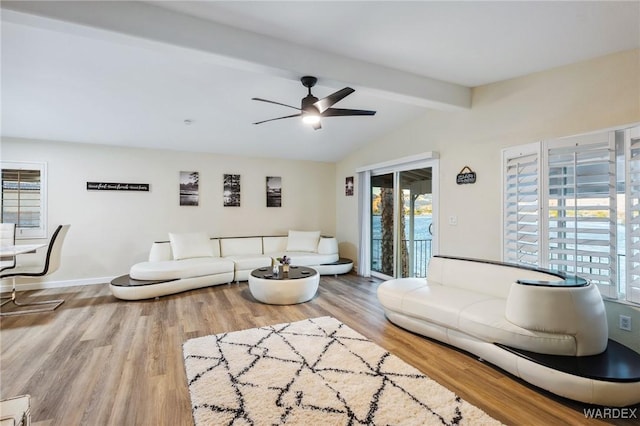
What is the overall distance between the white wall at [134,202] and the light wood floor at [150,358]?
2.98 ft

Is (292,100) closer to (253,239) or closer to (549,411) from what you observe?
(253,239)

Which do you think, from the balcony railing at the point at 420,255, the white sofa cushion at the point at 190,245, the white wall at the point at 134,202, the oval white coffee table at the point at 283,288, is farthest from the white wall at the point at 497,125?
the white sofa cushion at the point at 190,245

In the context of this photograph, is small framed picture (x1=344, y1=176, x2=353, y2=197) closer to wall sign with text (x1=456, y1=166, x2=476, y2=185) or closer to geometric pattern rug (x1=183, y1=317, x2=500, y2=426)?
wall sign with text (x1=456, y1=166, x2=476, y2=185)

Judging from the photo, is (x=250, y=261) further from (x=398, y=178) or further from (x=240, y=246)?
→ (x=398, y=178)

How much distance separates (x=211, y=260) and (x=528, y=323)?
4475mm

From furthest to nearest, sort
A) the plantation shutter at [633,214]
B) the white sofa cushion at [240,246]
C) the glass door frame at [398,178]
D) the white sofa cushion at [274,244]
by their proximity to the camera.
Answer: the white sofa cushion at [274,244]
the white sofa cushion at [240,246]
the glass door frame at [398,178]
the plantation shutter at [633,214]

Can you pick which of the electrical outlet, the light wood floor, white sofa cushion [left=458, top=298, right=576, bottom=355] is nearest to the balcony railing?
the light wood floor

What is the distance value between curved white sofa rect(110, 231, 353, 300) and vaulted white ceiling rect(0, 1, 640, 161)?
7.04 feet

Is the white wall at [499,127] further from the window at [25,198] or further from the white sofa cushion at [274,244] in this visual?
the window at [25,198]

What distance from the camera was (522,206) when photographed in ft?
10.7

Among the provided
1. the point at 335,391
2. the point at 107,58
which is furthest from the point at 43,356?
the point at 107,58

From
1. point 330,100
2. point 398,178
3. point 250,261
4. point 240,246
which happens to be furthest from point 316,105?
point 240,246

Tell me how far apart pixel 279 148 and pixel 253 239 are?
1943mm

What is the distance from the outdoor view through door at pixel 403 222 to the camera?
4.84 metres
